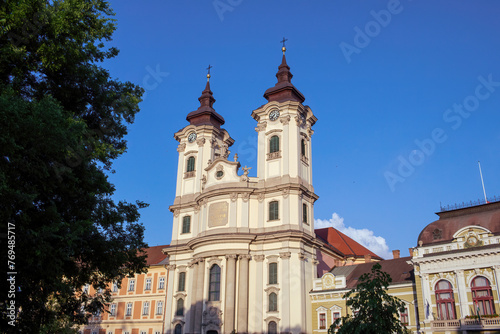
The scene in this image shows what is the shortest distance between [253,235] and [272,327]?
7244mm

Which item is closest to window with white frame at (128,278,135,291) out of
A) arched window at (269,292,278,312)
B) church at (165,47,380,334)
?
church at (165,47,380,334)

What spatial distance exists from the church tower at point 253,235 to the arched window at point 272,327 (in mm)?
76

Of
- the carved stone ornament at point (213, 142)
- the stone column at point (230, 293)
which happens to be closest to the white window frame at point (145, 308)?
the stone column at point (230, 293)

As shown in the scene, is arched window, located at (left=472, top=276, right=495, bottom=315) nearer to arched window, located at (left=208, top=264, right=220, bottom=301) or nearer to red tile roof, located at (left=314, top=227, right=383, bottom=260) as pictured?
arched window, located at (left=208, top=264, right=220, bottom=301)

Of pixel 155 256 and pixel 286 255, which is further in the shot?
pixel 155 256

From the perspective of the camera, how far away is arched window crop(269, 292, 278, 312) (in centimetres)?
3569

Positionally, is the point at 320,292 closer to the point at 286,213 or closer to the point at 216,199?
the point at 286,213


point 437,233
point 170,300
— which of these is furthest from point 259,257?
point 437,233

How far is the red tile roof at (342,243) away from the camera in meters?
51.0

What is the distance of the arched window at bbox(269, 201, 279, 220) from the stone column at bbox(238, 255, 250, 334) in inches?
156

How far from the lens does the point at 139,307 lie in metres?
49.4

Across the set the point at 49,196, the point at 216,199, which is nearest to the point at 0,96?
the point at 49,196

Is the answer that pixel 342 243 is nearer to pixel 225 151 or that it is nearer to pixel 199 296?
pixel 225 151

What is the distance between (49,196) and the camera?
14008mm
